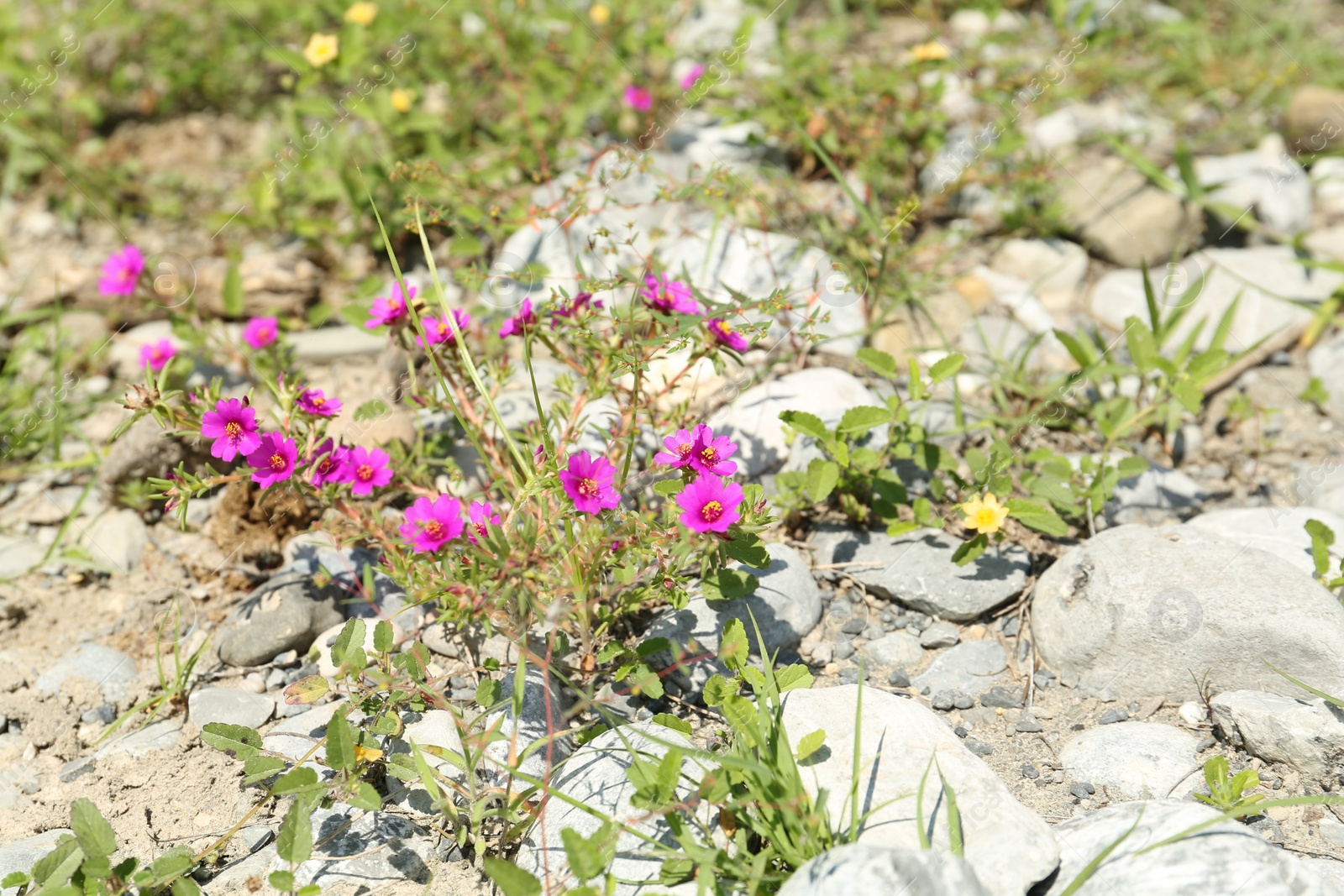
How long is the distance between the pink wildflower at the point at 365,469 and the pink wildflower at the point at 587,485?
0.64 metres

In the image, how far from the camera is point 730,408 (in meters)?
3.20

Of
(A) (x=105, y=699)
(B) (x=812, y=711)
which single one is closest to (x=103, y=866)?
(A) (x=105, y=699)

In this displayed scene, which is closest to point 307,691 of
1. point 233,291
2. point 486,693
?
point 486,693

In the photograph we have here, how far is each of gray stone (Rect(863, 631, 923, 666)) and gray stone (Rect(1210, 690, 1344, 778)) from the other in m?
0.75

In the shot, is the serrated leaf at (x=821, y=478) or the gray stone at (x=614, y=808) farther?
the serrated leaf at (x=821, y=478)

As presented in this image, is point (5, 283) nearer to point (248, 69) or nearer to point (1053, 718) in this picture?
point (248, 69)

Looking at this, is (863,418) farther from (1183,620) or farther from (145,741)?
(145,741)

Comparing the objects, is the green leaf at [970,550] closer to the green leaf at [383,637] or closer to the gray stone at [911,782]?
the gray stone at [911,782]

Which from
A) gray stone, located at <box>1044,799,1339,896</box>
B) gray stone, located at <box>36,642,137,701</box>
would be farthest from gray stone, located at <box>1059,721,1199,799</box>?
gray stone, located at <box>36,642,137,701</box>

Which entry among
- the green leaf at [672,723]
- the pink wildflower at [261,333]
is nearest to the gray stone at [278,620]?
the pink wildflower at [261,333]

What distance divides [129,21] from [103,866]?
445cm

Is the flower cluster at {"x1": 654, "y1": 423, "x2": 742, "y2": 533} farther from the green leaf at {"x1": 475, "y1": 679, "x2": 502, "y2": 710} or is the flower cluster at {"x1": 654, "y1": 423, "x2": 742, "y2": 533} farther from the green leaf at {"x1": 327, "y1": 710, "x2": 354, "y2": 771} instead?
the green leaf at {"x1": 327, "y1": 710, "x2": 354, "y2": 771}

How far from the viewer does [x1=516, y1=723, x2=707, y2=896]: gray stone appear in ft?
6.72

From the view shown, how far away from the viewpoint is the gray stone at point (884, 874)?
177 cm
